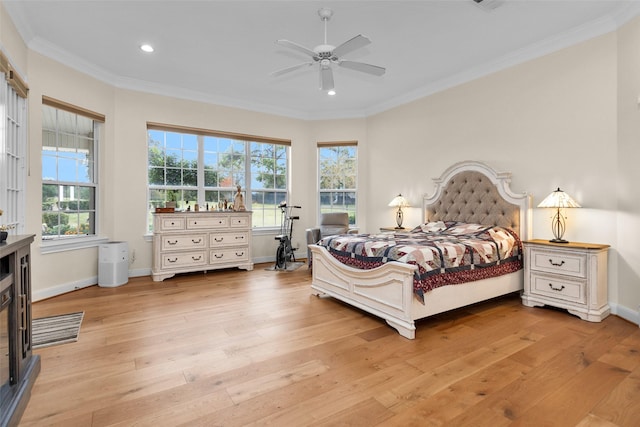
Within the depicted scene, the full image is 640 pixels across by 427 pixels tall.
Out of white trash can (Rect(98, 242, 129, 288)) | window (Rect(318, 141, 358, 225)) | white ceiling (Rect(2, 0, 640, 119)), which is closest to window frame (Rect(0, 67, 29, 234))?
white ceiling (Rect(2, 0, 640, 119))

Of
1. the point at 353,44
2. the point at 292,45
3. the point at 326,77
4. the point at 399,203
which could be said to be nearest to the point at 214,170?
the point at 326,77

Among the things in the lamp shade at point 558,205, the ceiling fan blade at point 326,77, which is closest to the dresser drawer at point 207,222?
the ceiling fan blade at point 326,77

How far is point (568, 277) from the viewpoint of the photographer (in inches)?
125

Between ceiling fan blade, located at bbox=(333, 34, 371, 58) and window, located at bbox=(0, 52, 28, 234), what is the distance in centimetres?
288

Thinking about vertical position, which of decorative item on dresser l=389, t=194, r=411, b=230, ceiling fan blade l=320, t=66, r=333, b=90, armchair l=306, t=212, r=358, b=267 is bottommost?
armchair l=306, t=212, r=358, b=267

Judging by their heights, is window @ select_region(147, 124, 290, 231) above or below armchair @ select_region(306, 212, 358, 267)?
above

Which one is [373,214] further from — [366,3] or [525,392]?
[525,392]

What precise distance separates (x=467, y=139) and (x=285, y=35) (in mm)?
2755

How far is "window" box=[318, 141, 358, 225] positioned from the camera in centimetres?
Result: 630

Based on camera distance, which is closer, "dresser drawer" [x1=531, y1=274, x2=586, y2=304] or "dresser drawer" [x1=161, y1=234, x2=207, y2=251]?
"dresser drawer" [x1=531, y1=274, x2=586, y2=304]

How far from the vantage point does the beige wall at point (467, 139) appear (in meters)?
3.13

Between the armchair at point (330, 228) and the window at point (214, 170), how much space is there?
1.07 metres

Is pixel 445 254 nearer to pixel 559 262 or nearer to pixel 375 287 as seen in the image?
pixel 375 287

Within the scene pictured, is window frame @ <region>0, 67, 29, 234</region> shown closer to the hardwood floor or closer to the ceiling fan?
the hardwood floor
